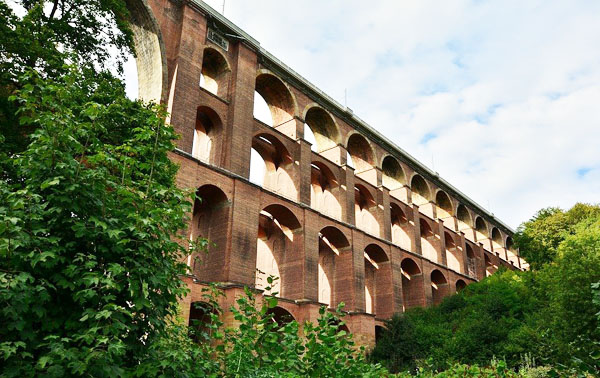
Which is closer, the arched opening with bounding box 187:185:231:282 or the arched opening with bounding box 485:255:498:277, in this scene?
the arched opening with bounding box 187:185:231:282

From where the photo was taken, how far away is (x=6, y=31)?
975 centimetres

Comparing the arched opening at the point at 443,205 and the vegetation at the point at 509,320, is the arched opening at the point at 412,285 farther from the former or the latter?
the arched opening at the point at 443,205

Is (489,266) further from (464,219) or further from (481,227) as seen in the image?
(464,219)

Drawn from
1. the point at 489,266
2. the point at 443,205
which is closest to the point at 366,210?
the point at 443,205

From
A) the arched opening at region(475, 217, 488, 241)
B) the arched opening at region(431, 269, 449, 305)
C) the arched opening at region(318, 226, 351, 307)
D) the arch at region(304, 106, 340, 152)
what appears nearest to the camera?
the arched opening at region(318, 226, 351, 307)

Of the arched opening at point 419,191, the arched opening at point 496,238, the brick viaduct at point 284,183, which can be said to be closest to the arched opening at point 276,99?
the brick viaduct at point 284,183

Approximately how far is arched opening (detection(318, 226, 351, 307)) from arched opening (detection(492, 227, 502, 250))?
25974mm

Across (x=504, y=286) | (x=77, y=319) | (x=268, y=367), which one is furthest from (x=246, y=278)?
(x=504, y=286)

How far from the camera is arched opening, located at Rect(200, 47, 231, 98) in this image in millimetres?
21109

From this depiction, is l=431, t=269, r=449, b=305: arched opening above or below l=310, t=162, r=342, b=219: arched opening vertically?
below

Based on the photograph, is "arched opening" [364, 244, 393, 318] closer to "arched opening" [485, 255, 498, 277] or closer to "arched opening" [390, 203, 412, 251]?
"arched opening" [390, 203, 412, 251]

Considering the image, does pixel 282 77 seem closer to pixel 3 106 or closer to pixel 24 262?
pixel 3 106

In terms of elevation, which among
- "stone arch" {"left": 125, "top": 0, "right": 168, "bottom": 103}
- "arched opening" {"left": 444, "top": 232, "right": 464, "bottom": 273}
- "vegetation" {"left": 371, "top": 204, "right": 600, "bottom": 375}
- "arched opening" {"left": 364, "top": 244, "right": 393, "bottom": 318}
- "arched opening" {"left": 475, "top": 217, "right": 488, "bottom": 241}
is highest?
"arched opening" {"left": 475, "top": 217, "right": 488, "bottom": 241}

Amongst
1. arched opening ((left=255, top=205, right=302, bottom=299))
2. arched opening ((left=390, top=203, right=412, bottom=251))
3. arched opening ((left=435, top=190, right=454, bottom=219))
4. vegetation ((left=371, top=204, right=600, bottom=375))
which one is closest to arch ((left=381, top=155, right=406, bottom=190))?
arched opening ((left=390, top=203, right=412, bottom=251))
